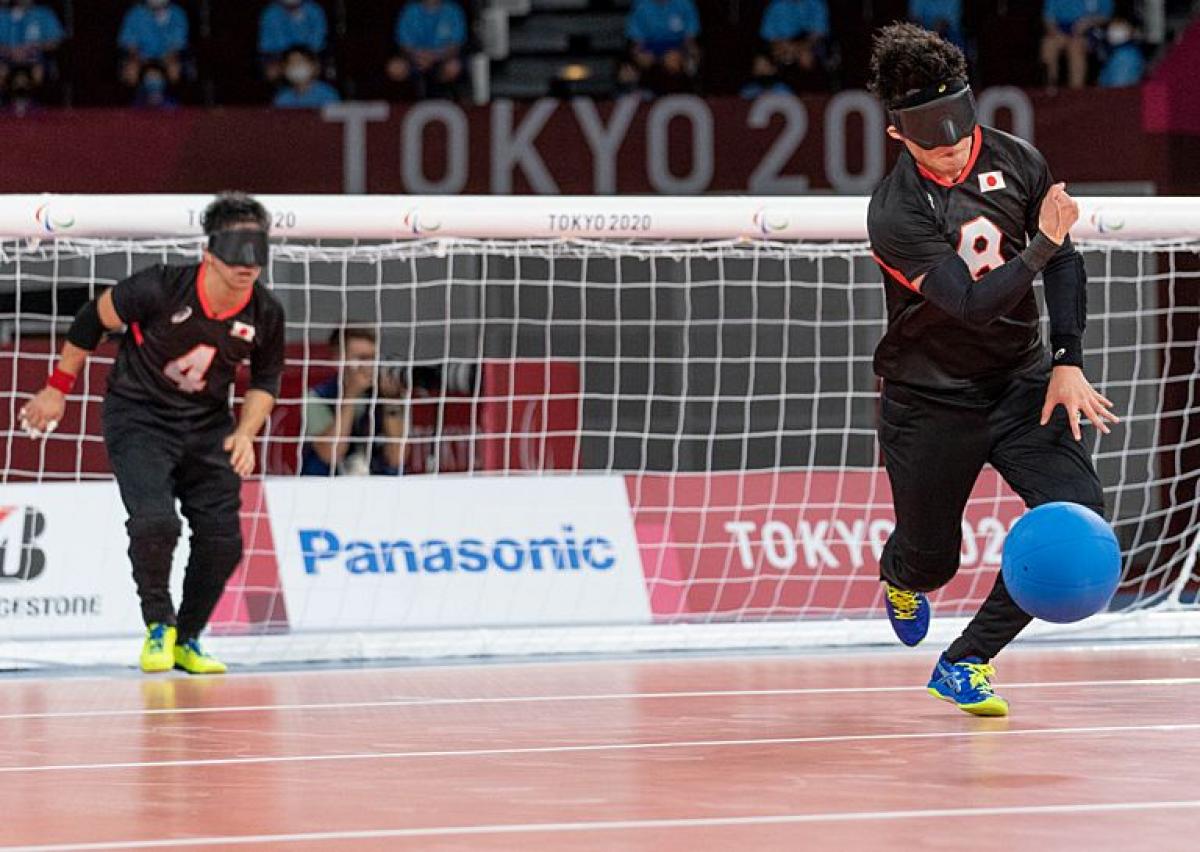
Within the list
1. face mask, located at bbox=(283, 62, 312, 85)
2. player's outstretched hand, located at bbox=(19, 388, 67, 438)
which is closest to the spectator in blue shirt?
face mask, located at bbox=(283, 62, 312, 85)

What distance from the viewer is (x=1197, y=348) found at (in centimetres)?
1149

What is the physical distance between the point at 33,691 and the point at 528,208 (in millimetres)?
3032

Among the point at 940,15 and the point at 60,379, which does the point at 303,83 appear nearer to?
the point at 940,15

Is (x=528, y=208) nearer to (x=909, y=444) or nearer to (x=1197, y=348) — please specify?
(x=909, y=444)

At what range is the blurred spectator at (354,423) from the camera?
10.6 meters

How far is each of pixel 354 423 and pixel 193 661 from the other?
123 inches

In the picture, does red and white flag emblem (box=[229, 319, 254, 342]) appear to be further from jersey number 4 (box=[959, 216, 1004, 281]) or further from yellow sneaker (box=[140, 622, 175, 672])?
jersey number 4 (box=[959, 216, 1004, 281])

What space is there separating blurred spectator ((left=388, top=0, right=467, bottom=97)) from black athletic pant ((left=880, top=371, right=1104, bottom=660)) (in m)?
9.83

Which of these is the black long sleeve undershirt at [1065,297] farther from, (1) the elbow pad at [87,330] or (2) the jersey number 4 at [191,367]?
(1) the elbow pad at [87,330]

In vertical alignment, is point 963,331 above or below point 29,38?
below

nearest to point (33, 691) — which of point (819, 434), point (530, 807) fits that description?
point (530, 807)

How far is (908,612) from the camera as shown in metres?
6.44

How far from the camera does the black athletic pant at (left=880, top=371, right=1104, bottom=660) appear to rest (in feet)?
18.7

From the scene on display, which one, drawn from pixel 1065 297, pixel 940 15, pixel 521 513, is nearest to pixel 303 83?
pixel 940 15
